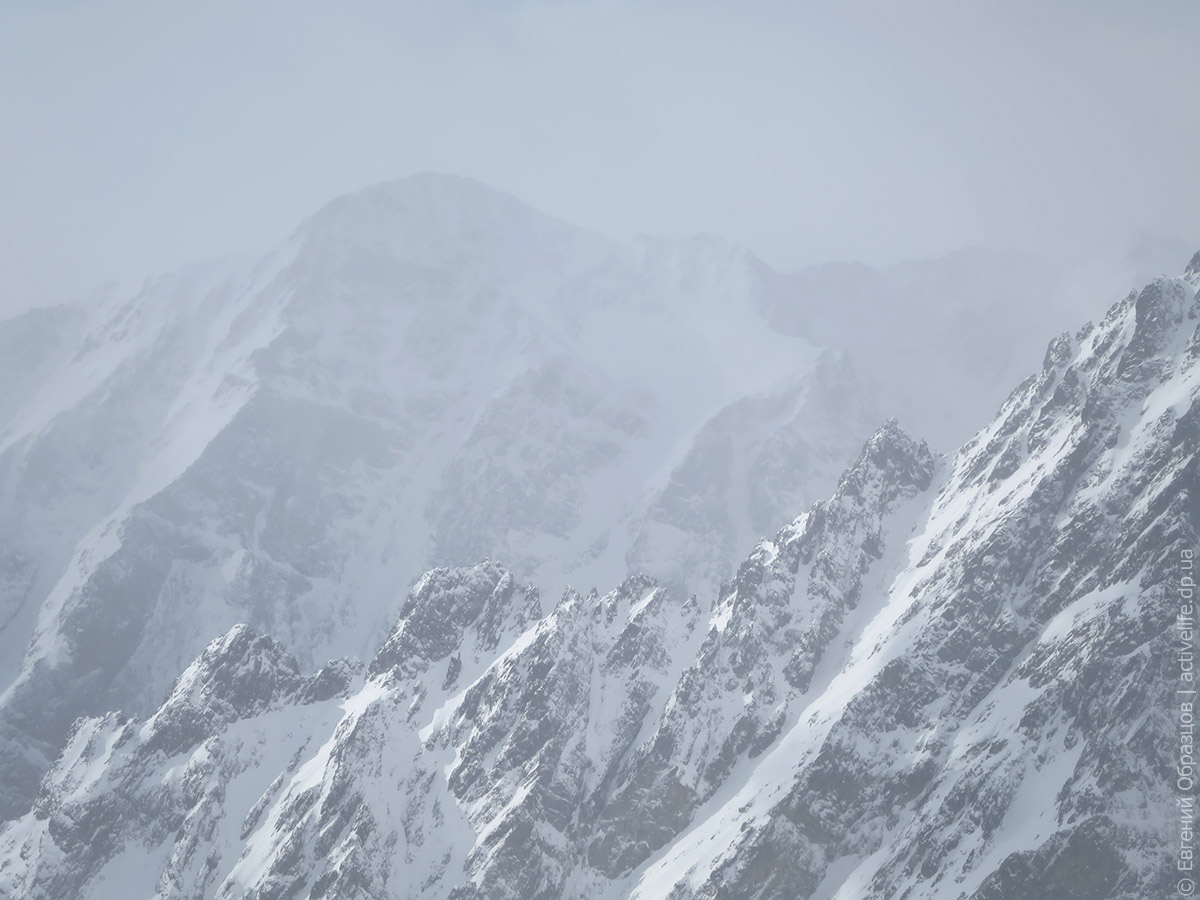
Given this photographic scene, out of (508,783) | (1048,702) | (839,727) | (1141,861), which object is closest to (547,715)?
(508,783)

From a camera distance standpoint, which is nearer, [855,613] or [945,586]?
[945,586]

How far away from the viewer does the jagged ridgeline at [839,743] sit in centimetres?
13588

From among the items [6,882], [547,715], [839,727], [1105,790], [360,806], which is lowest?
[6,882]

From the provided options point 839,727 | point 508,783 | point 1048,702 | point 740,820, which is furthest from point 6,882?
point 1048,702

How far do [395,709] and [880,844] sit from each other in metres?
82.7

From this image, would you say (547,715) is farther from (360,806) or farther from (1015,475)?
(1015,475)

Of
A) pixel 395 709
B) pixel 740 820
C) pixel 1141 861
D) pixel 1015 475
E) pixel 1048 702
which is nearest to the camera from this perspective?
pixel 1141 861

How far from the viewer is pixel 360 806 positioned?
180 meters

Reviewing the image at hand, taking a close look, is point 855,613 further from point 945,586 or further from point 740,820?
point 740,820

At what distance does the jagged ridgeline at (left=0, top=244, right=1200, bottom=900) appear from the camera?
135875 millimetres

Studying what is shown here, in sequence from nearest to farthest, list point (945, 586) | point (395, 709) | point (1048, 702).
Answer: point (1048, 702), point (945, 586), point (395, 709)

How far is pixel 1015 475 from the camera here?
185m

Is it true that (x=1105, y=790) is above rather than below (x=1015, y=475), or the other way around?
below

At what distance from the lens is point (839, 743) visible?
525ft
